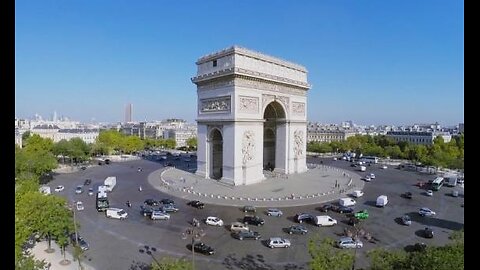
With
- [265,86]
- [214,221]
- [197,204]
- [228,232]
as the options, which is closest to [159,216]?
[197,204]

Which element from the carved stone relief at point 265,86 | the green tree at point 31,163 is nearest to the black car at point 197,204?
the carved stone relief at point 265,86

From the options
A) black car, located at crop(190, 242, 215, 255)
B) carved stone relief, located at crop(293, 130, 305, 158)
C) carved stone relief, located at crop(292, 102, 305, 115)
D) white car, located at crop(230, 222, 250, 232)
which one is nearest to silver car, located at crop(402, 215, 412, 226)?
white car, located at crop(230, 222, 250, 232)

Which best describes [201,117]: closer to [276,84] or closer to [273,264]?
[276,84]

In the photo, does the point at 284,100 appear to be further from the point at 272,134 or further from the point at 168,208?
the point at 168,208

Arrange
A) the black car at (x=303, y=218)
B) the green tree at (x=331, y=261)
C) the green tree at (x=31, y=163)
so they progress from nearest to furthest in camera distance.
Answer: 1. the green tree at (x=331, y=261)
2. the black car at (x=303, y=218)
3. the green tree at (x=31, y=163)

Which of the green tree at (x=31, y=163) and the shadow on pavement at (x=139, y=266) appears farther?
the green tree at (x=31, y=163)

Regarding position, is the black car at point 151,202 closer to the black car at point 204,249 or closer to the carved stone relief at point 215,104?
the black car at point 204,249
